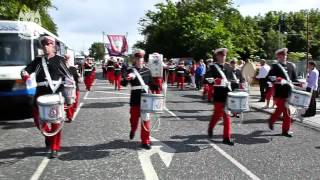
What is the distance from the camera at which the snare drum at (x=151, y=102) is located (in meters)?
8.66

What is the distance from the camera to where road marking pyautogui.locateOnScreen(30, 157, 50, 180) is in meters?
6.88

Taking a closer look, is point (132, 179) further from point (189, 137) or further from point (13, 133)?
point (13, 133)

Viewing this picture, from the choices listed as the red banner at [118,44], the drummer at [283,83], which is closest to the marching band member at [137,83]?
the drummer at [283,83]

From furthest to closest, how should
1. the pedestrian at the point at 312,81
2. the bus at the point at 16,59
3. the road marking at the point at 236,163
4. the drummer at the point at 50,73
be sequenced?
the pedestrian at the point at 312,81
the bus at the point at 16,59
the drummer at the point at 50,73
the road marking at the point at 236,163

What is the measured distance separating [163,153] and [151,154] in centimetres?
23

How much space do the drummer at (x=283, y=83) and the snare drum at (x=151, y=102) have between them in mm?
3275

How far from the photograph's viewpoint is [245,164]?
7.80 meters

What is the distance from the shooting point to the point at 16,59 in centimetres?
1363

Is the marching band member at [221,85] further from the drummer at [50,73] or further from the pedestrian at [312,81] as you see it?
the pedestrian at [312,81]

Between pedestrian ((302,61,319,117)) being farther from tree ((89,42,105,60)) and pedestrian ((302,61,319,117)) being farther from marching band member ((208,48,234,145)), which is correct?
tree ((89,42,105,60))

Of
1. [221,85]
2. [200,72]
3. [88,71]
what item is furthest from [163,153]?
[200,72]

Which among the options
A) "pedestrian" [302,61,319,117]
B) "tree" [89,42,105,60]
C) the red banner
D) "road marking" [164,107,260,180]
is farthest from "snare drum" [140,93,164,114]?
"tree" [89,42,105,60]

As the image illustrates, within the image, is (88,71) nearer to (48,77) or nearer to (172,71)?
(172,71)

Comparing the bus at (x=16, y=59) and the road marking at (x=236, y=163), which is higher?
the bus at (x=16, y=59)
